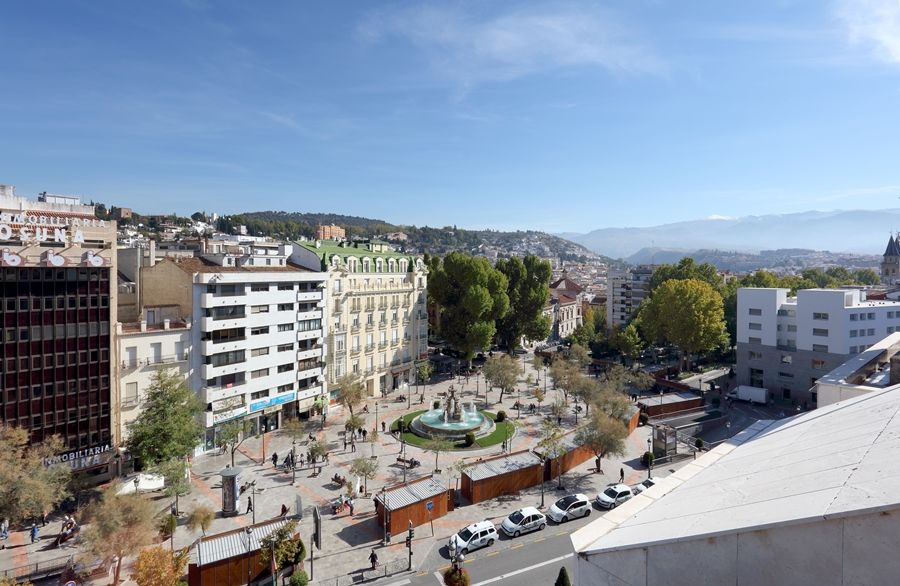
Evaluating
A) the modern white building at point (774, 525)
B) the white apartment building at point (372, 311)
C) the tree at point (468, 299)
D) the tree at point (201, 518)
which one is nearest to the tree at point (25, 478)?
the tree at point (201, 518)

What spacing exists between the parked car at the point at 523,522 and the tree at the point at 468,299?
1316 inches

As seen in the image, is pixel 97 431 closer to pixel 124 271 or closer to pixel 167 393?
pixel 167 393

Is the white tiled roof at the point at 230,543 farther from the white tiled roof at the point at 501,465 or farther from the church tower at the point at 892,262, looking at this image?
the church tower at the point at 892,262

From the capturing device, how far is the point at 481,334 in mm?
60031

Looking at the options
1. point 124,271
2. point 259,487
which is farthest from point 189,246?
point 259,487

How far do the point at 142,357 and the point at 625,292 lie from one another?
3682 inches

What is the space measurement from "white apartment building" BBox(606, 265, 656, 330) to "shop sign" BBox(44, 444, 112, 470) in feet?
294

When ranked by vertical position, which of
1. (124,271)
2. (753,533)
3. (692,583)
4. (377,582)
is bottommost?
(377,582)

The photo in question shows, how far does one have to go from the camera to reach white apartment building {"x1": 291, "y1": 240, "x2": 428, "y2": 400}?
49469mm

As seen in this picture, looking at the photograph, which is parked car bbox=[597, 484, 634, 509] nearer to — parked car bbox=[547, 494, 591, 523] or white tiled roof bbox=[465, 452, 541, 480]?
parked car bbox=[547, 494, 591, 523]

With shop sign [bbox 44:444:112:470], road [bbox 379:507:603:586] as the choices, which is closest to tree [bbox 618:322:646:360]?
road [bbox 379:507:603:586]

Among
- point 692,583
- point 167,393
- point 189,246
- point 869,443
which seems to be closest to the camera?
point 692,583

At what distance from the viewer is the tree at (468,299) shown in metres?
60.2

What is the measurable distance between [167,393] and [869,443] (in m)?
33.3
